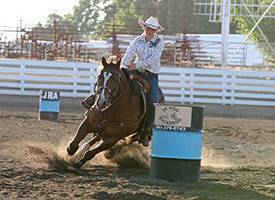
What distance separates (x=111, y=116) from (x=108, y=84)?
620mm

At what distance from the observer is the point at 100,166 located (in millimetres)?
10328

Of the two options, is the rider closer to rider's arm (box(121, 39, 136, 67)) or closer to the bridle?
rider's arm (box(121, 39, 136, 67))

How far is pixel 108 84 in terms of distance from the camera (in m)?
9.32

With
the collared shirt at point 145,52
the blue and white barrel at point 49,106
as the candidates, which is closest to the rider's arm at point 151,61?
the collared shirt at point 145,52

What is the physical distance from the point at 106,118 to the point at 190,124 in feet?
5.68

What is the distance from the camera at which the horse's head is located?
9188mm

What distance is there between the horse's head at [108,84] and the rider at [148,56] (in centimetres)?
72

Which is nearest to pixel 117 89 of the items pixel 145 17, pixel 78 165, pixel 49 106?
pixel 78 165

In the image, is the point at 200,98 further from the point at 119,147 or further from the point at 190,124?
the point at 190,124

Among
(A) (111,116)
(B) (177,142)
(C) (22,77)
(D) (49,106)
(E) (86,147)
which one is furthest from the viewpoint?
(C) (22,77)

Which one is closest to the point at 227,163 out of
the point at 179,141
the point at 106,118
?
the point at 106,118

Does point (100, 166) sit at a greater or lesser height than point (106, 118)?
lesser

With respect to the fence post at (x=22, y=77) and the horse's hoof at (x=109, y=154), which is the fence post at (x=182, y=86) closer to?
the fence post at (x=22, y=77)

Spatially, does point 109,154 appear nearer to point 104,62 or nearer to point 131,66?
point 131,66
